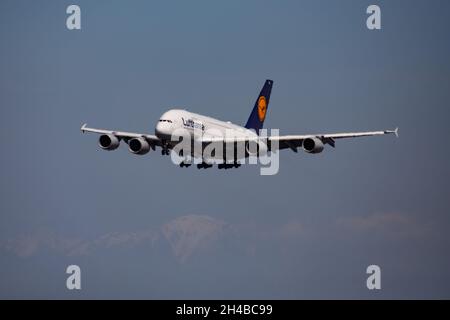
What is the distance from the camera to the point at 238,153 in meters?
112

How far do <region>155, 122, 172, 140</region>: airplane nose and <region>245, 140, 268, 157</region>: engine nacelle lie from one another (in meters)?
10.9

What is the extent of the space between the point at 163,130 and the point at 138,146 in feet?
19.3

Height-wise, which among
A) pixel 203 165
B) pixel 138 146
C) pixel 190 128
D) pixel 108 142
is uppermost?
pixel 190 128

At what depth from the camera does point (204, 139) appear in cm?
10838

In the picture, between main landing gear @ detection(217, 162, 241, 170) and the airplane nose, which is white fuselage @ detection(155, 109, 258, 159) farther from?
main landing gear @ detection(217, 162, 241, 170)

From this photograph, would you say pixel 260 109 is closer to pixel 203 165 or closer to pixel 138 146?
pixel 203 165

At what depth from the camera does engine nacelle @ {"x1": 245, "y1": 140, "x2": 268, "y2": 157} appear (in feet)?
364

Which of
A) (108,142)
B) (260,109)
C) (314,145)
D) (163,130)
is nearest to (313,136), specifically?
(314,145)

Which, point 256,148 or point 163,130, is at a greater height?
point 163,130

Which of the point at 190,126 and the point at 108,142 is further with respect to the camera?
the point at 108,142
